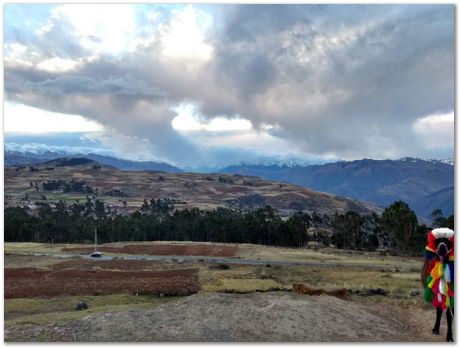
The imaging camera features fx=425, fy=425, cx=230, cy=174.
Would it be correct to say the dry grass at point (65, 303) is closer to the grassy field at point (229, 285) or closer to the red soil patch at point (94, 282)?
the grassy field at point (229, 285)

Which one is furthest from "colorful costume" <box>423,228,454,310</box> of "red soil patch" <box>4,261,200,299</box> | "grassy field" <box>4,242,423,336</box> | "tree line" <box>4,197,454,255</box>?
"tree line" <box>4,197,454,255</box>

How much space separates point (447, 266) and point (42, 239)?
398 feet

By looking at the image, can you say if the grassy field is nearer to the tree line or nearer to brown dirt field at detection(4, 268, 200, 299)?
brown dirt field at detection(4, 268, 200, 299)

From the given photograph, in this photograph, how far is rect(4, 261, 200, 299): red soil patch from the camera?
33.7 meters

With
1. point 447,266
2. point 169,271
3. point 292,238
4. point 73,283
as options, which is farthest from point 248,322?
point 292,238

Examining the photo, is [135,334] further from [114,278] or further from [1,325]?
[114,278]

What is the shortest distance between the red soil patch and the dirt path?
1558 cm

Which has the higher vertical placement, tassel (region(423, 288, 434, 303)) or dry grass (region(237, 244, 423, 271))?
tassel (region(423, 288, 434, 303))

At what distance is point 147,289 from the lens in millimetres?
33812

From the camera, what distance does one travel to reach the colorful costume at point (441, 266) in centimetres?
1259

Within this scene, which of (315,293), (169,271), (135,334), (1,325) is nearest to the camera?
(1,325)

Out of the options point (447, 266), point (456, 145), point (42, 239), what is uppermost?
point (456, 145)

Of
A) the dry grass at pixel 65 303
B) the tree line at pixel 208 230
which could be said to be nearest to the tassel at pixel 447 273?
the dry grass at pixel 65 303

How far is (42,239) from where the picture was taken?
118 m
